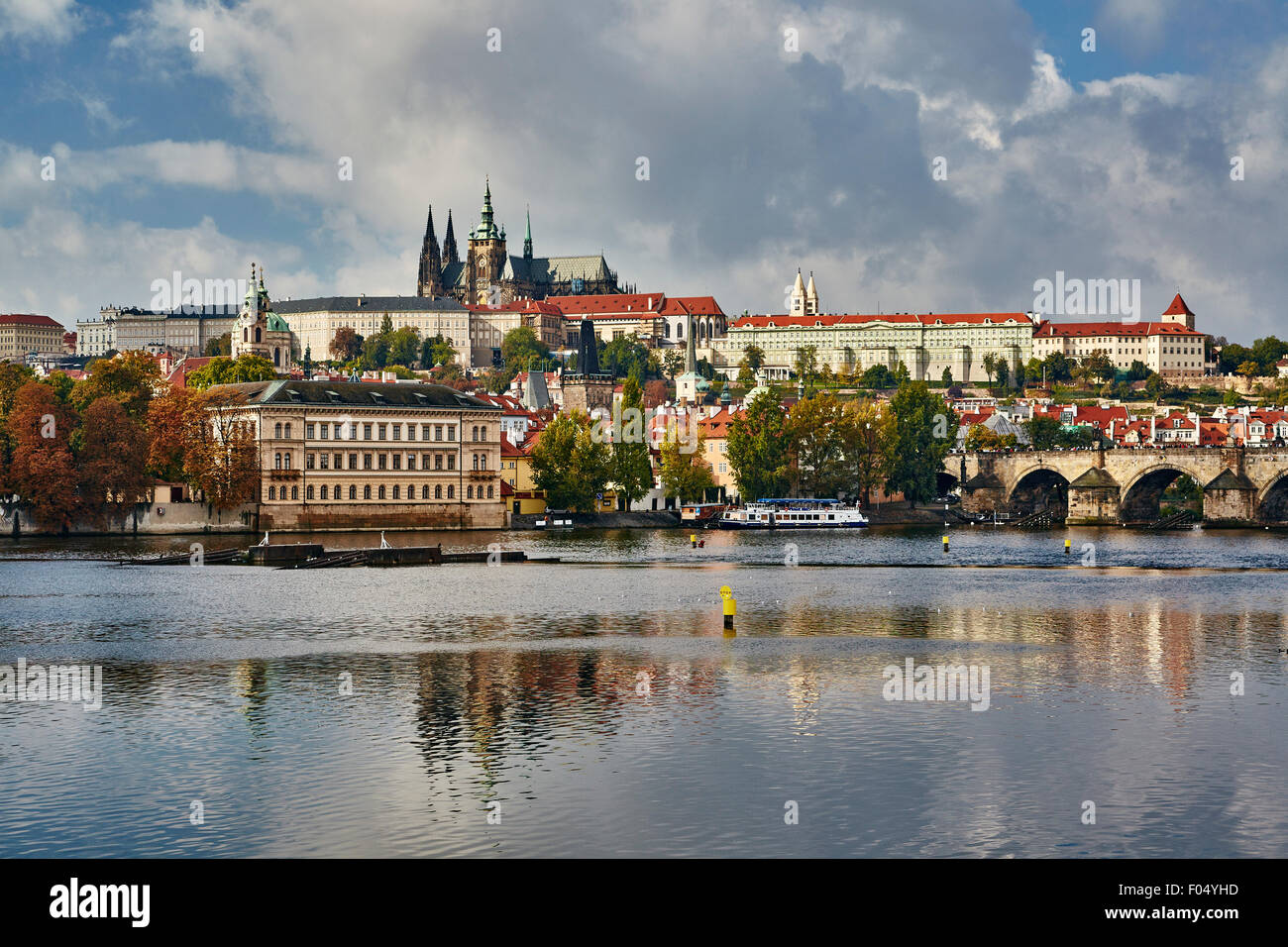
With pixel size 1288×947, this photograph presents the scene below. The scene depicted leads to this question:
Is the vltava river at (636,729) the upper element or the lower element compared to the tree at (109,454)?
lower

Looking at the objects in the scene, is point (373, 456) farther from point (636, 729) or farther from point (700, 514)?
point (636, 729)

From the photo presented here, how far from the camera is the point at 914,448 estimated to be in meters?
156

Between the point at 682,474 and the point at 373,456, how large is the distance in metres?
34.4

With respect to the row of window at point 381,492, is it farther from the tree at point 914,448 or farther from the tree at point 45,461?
the tree at point 914,448

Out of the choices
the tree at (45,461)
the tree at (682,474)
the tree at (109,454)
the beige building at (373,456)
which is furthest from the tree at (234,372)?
the tree at (682,474)

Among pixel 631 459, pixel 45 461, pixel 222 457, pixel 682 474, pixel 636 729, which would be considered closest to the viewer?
pixel 636 729

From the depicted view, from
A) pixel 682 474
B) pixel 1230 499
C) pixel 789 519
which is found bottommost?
pixel 789 519

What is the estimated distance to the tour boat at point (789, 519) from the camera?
453ft

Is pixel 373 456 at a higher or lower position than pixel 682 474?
higher

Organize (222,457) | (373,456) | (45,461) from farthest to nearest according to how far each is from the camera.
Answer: (373,456), (222,457), (45,461)

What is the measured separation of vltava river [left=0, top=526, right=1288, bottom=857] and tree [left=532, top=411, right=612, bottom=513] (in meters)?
72.5

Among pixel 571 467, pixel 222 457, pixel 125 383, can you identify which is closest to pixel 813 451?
pixel 571 467

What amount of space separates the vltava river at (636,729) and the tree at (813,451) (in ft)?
284

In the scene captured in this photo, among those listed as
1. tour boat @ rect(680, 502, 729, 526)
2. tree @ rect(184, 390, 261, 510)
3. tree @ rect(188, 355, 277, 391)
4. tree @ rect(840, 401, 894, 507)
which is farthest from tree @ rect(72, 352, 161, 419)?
tree @ rect(840, 401, 894, 507)
